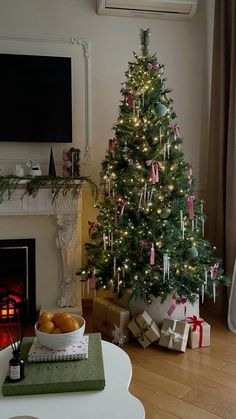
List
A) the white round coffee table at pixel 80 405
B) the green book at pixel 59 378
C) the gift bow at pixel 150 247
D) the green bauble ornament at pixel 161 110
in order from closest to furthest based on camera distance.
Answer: the white round coffee table at pixel 80 405 < the green book at pixel 59 378 < the gift bow at pixel 150 247 < the green bauble ornament at pixel 161 110

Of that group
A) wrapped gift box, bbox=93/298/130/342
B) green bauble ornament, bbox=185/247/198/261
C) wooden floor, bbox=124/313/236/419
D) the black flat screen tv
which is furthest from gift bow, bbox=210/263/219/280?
the black flat screen tv

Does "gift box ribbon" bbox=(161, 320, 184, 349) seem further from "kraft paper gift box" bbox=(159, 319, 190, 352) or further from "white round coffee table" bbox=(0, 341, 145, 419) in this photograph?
"white round coffee table" bbox=(0, 341, 145, 419)

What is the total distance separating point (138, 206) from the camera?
2.40 metres

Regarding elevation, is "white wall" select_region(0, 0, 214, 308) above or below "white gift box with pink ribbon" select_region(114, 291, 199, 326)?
above

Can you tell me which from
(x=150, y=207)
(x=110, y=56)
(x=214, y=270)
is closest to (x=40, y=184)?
(x=150, y=207)

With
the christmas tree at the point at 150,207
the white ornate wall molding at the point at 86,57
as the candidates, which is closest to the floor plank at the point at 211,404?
A: the christmas tree at the point at 150,207

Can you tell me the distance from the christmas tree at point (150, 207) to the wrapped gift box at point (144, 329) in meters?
0.13

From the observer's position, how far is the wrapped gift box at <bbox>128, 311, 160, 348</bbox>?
2.37m

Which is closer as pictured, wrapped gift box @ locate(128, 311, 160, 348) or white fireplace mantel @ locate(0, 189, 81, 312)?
wrapped gift box @ locate(128, 311, 160, 348)

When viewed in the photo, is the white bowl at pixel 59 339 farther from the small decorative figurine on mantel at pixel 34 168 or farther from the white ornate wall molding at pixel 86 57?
the white ornate wall molding at pixel 86 57

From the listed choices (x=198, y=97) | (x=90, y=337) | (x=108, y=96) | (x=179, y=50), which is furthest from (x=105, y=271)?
(x=179, y=50)

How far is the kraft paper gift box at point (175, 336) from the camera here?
231 centimetres

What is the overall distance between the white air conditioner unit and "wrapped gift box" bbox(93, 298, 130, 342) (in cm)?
239

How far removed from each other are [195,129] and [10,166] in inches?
66.1
